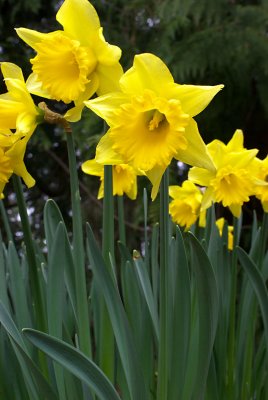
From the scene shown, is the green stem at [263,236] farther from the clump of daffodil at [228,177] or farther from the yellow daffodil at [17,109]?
the yellow daffodil at [17,109]

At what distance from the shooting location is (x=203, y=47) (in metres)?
2.21

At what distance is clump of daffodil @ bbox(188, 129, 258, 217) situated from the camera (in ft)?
3.50

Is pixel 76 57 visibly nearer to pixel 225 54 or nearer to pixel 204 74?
pixel 225 54

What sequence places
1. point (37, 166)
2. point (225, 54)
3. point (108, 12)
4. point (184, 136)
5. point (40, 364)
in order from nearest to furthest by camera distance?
point (184, 136)
point (40, 364)
point (225, 54)
point (108, 12)
point (37, 166)

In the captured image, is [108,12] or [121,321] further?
[108,12]

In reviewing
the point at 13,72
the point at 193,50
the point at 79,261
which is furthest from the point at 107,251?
the point at 193,50

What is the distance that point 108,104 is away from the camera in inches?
26.7

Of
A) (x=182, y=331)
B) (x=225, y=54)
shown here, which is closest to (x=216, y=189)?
(x=182, y=331)

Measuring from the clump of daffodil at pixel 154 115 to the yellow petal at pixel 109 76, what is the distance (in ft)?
0.11

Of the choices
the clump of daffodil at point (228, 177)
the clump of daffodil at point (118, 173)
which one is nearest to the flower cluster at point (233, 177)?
the clump of daffodil at point (228, 177)

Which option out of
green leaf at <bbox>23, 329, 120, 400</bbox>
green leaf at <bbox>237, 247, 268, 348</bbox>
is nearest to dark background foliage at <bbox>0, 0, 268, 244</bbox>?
green leaf at <bbox>237, 247, 268, 348</bbox>

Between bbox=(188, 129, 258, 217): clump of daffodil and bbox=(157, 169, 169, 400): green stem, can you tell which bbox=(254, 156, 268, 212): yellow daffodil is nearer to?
bbox=(188, 129, 258, 217): clump of daffodil

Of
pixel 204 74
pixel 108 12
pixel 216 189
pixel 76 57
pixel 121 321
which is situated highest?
pixel 108 12

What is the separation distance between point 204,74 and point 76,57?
5.71 feet
